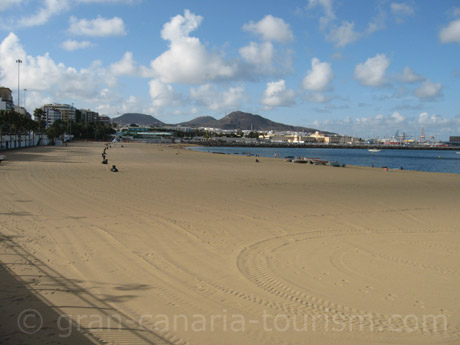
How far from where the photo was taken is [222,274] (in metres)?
6.46

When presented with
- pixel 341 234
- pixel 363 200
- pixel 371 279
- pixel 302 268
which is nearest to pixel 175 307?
pixel 302 268

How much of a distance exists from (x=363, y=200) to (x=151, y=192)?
29.9 feet

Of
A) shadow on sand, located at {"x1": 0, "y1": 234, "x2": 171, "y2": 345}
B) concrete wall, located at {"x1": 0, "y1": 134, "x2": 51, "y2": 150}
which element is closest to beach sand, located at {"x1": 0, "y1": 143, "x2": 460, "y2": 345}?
shadow on sand, located at {"x1": 0, "y1": 234, "x2": 171, "y2": 345}

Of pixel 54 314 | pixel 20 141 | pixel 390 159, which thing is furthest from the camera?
pixel 390 159

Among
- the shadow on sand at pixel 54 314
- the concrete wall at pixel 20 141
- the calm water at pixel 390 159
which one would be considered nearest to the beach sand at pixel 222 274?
the shadow on sand at pixel 54 314

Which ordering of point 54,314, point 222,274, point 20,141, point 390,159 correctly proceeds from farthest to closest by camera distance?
1. point 390,159
2. point 20,141
3. point 222,274
4. point 54,314

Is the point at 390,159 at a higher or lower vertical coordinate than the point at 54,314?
higher

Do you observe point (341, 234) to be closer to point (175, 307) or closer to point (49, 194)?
point (175, 307)

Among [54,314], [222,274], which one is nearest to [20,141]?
[222,274]

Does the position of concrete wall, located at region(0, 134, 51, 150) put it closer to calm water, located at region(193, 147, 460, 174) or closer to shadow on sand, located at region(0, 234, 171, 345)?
calm water, located at region(193, 147, 460, 174)

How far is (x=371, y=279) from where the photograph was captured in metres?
6.47

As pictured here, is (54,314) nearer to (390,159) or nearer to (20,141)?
(20,141)

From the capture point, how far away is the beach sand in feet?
15.0

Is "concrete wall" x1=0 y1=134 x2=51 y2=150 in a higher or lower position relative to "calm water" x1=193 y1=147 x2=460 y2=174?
higher
